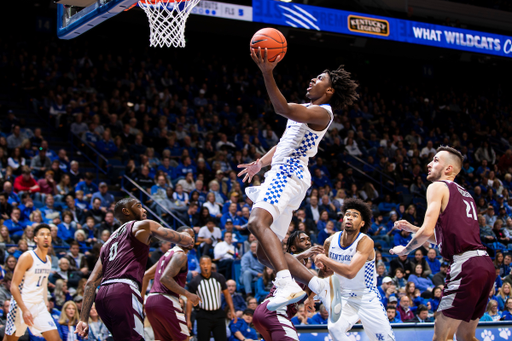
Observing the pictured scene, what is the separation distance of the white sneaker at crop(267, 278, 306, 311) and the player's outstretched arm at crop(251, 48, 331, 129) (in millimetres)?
1299

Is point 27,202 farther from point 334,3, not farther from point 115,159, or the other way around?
point 334,3

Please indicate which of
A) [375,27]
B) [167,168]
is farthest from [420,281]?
[375,27]

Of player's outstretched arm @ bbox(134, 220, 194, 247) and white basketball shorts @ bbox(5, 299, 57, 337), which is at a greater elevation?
player's outstretched arm @ bbox(134, 220, 194, 247)

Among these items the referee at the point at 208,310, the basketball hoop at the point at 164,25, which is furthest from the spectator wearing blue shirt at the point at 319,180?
the basketball hoop at the point at 164,25

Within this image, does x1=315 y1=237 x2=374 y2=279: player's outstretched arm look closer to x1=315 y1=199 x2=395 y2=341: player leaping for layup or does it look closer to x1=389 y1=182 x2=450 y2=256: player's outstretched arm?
x1=315 y1=199 x2=395 y2=341: player leaping for layup

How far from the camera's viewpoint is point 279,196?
172 inches

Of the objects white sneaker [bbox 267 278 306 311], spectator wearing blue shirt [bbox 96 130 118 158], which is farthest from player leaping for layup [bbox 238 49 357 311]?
spectator wearing blue shirt [bbox 96 130 118 158]

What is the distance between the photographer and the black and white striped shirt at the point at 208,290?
28.6ft

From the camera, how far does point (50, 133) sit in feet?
46.5

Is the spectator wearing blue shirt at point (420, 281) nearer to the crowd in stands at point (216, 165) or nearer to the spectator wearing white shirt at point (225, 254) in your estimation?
the crowd in stands at point (216, 165)

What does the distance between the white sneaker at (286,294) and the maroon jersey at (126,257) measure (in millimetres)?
1529

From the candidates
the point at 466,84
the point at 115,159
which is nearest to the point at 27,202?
the point at 115,159

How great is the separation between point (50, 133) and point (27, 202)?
4264 mm

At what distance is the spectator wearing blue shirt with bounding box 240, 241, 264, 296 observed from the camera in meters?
10.4
